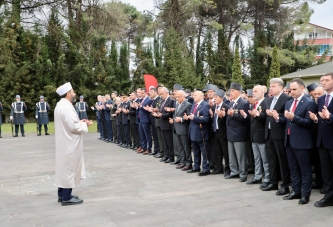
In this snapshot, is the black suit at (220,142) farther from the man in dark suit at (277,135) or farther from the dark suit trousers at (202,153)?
the man in dark suit at (277,135)

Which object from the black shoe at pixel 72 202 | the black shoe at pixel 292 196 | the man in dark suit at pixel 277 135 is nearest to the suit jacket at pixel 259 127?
the man in dark suit at pixel 277 135

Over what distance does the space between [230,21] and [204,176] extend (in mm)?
25679

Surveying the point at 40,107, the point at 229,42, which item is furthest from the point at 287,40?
the point at 40,107

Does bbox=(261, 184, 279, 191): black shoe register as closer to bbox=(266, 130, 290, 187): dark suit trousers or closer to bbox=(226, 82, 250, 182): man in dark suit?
bbox=(266, 130, 290, 187): dark suit trousers

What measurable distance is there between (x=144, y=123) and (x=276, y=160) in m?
5.27

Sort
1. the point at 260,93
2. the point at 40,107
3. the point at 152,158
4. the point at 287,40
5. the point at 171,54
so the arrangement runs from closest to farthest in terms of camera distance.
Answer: the point at 260,93 < the point at 152,158 < the point at 40,107 < the point at 171,54 < the point at 287,40

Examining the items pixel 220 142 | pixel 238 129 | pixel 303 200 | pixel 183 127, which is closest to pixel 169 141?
pixel 183 127

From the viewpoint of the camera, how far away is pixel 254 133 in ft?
21.7

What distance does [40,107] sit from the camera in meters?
18.5

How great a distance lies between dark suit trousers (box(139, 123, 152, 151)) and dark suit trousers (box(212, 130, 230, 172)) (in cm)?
347

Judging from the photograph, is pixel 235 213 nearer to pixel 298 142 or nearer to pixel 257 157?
pixel 298 142

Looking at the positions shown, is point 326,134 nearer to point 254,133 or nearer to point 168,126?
point 254,133

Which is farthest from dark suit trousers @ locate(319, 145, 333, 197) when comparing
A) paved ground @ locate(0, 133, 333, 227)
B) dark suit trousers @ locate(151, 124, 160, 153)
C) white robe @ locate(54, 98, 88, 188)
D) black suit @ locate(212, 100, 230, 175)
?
dark suit trousers @ locate(151, 124, 160, 153)

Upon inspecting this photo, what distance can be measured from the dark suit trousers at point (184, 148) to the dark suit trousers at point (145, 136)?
7.10 feet
